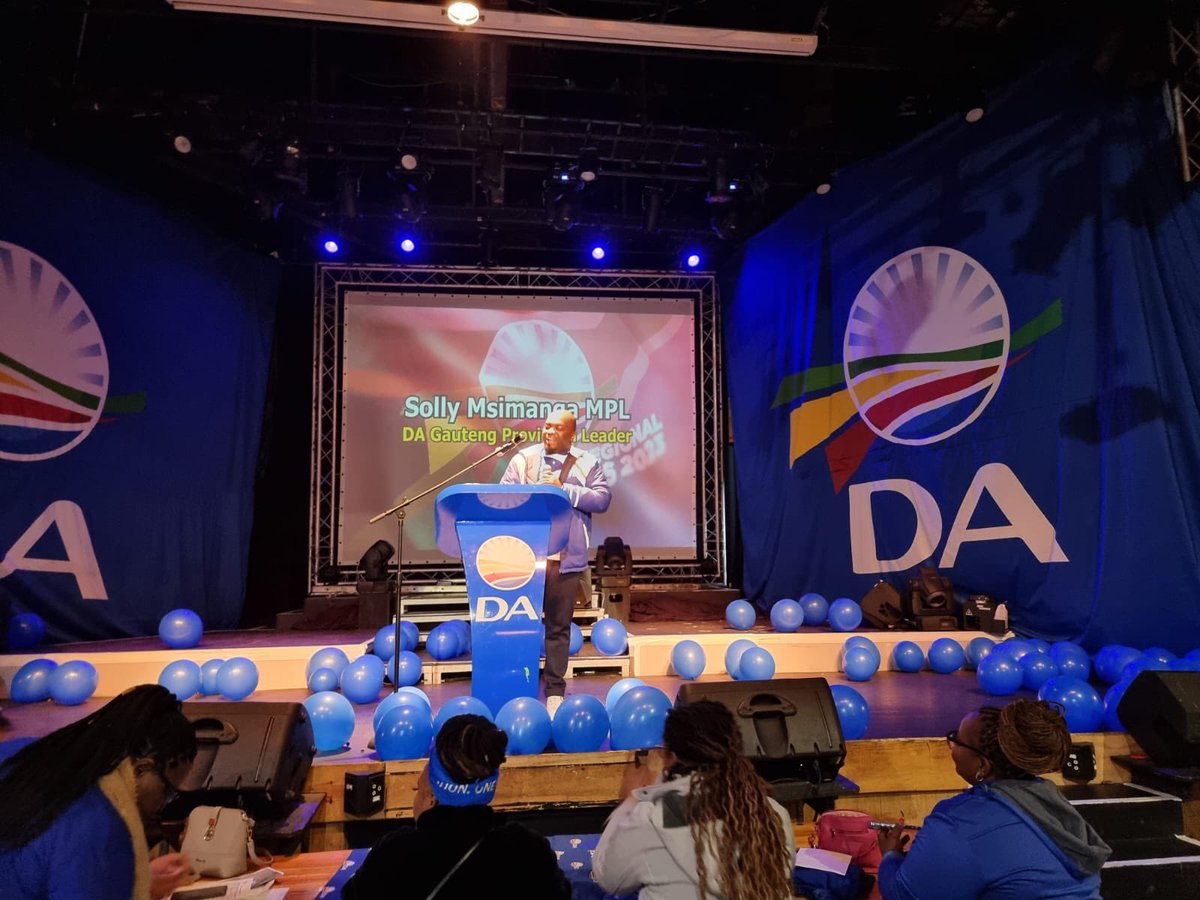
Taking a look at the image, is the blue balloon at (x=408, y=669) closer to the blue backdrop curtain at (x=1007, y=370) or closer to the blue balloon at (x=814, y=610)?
the blue balloon at (x=814, y=610)

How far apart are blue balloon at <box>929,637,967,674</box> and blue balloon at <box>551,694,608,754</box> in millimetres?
3372

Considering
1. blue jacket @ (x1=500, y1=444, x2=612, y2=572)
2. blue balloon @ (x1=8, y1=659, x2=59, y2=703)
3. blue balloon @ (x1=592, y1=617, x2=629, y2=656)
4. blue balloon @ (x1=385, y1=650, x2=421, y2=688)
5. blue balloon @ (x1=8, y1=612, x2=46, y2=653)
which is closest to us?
blue jacket @ (x1=500, y1=444, x2=612, y2=572)

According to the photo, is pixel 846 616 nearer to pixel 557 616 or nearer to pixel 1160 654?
pixel 1160 654

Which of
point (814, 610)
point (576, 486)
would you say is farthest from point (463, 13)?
point (814, 610)

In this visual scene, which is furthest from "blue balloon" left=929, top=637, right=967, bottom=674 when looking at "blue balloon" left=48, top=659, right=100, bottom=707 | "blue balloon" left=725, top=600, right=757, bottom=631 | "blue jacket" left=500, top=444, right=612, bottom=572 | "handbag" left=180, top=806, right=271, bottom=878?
"blue balloon" left=48, top=659, right=100, bottom=707

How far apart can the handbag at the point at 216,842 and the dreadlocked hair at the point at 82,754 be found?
2.14ft

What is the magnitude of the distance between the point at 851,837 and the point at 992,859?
81 centimetres

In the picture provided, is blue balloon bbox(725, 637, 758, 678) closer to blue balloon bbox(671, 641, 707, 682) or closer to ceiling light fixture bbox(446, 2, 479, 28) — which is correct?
blue balloon bbox(671, 641, 707, 682)

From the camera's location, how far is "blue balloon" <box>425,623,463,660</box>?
6.10 metres

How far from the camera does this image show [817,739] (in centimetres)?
315

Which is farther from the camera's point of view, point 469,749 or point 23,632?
point 23,632

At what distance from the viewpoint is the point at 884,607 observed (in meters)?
6.85

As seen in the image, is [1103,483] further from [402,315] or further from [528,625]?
[402,315]

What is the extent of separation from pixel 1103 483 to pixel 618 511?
5.00m
